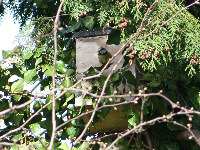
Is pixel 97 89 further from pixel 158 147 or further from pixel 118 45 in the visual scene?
pixel 158 147

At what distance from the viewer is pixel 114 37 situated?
233 cm

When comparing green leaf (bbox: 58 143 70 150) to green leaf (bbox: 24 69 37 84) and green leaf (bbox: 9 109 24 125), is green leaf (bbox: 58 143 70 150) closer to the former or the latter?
green leaf (bbox: 9 109 24 125)

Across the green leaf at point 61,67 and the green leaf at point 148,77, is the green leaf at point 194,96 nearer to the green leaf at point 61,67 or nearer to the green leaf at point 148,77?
the green leaf at point 148,77

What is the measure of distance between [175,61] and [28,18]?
116 centimetres

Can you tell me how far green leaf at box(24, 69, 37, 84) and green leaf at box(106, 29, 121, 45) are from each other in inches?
21.9

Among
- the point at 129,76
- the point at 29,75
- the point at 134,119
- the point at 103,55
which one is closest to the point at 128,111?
the point at 134,119

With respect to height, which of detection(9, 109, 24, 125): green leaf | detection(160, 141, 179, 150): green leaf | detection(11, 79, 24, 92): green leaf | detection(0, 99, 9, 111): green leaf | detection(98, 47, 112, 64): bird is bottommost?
detection(160, 141, 179, 150): green leaf

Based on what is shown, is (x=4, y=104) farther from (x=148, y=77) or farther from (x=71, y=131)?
(x=148, y=77)

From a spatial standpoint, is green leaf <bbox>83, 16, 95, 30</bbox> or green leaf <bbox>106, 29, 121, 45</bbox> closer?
green leaf <bbox>106, 29, 121, 45</bbox>

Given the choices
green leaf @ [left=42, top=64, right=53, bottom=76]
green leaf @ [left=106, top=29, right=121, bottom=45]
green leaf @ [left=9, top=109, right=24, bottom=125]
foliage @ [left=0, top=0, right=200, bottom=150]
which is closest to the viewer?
foliage @ [left=0, top=0, right=200, bottom=150]

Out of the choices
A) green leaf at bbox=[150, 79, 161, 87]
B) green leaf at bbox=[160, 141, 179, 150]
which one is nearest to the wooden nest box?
green leaf at bbox=[150, 79, 161, 87]

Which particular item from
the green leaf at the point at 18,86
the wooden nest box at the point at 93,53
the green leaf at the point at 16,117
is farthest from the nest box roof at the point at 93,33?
the green leaf at the point at 16,117

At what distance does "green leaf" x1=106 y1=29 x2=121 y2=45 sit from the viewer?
232 cm

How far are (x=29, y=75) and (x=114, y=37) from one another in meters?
0.60
